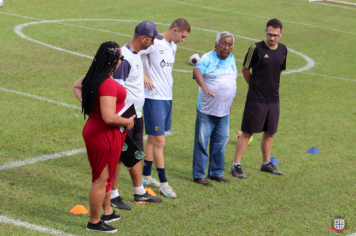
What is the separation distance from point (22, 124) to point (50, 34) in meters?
8.54

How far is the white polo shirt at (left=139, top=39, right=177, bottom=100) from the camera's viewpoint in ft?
19.4

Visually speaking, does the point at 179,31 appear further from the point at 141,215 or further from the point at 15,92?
the point at 15,92

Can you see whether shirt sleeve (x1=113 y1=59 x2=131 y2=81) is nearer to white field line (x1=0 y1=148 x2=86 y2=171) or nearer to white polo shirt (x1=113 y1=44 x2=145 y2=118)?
white polo shirt (x1=113 y1=44 x2=145 y2=118)

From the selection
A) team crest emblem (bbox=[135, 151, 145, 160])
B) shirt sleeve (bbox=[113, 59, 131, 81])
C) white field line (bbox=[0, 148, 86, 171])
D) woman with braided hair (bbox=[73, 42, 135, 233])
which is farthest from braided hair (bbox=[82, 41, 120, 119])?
white field line (bbox=[0, 148, 86, 171])

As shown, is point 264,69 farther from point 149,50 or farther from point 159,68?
point 149,50

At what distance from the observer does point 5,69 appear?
1155cm

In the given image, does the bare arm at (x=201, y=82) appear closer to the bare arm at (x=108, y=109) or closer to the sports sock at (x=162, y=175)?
the sports sock at (x=162, y=175)

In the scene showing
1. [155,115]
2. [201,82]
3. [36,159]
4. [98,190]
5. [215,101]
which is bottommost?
[36,159]

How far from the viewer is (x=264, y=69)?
6727 millimetres

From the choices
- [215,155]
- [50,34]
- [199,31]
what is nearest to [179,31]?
[215,155]

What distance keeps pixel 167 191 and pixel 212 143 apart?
1.14 metres

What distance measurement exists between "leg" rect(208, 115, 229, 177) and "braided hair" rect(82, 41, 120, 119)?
2.44 meters

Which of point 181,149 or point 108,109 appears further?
point 181,149

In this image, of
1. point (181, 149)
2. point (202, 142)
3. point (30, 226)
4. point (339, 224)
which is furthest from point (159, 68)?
point (339, 224)
